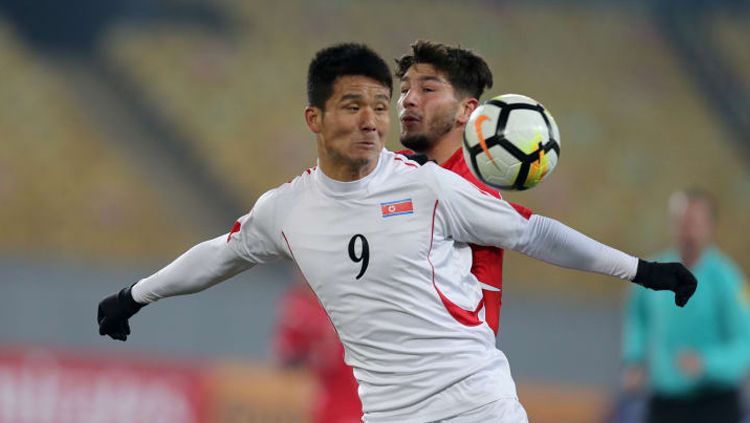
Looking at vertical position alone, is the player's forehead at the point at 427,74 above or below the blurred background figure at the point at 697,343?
above

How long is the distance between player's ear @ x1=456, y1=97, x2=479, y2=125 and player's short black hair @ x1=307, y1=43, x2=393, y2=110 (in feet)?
1.74

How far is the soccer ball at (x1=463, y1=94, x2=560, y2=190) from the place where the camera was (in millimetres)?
3451

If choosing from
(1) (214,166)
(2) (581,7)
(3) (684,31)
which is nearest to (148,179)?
(1) (214,166)

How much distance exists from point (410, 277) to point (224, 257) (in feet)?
2.32

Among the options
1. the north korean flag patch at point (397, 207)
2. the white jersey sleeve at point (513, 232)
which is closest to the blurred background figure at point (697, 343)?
the white jersey sleeve at point (513, 232)

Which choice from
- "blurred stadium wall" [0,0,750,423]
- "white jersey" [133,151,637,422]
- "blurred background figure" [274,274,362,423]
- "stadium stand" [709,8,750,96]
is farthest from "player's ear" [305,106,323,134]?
"stadium stand" [709,8,750,96]

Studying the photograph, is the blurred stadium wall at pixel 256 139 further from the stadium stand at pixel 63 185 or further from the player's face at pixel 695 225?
the player's face at pixel 695 225

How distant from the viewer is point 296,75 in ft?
40.3

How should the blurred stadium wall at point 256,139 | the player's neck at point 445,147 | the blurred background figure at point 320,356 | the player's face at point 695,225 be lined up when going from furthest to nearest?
1. the blurred stadium wall at point 256,139
2. the blurred background figure at point 320,356
3. the player's face at point 695,225
4. the player's neck at point 445,147

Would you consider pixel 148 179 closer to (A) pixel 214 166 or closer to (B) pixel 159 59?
(A) pixel 214 166

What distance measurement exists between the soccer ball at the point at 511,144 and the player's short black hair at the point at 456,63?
0.52m

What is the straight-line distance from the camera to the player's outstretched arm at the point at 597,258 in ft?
11.4

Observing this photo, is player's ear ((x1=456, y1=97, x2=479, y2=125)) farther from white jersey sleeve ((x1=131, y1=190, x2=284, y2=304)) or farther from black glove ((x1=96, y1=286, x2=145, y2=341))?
black glove ((x1=96, y1=286, x2=145, y2=341))

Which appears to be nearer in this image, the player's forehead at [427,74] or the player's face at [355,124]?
the player's face at [355,124]
